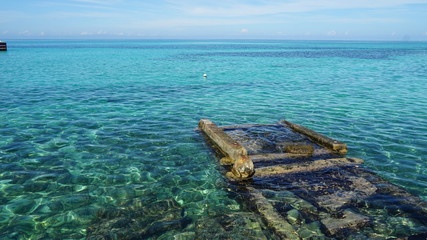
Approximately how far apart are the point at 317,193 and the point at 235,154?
9.26ft

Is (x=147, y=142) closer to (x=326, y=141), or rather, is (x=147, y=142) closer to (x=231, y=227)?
(x=231, y=227)

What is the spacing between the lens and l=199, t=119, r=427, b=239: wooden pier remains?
6891mm

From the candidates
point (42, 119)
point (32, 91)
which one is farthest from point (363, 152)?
point (32, 91)

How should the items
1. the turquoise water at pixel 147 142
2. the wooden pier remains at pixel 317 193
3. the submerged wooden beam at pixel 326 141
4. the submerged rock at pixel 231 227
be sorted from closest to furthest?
the submerged rock at pixel 231 227 < the wooden pier remains at pixel 317 193 < the turquoise water at pixel 147 142 < the submerged wooden beam at pixel 326 141

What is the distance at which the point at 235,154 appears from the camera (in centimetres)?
→ 977

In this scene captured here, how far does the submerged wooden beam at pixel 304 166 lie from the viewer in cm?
959

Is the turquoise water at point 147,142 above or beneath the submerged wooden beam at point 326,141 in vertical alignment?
beneath

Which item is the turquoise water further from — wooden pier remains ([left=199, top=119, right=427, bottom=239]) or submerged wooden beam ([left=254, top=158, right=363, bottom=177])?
submerged wooden beam ([left=254, top=158, right=363, bottom=177])

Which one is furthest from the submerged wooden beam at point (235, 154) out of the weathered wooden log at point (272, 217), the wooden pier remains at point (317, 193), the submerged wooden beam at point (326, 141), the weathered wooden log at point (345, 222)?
the submerged wooden beam at point (326, 141)

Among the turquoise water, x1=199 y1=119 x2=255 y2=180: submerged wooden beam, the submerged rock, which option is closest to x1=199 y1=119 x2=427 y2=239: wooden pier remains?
x1=199 y1=119 x2=255 y2=180: submerged wooden beam

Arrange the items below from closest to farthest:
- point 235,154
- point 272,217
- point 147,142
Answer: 1. point 272,217
2. point 235,154
3. point 147,142

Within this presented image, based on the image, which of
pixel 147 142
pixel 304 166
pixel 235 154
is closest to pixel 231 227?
pixel 235 154

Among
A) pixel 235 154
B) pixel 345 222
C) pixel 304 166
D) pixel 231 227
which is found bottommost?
pixel 231 227

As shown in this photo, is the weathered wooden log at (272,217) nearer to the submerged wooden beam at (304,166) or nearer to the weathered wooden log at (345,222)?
the weathered wooden log at (345,222)
